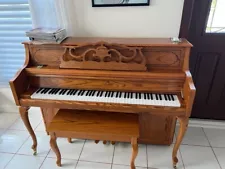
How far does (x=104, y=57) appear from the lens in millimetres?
1439

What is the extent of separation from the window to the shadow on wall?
2.49m

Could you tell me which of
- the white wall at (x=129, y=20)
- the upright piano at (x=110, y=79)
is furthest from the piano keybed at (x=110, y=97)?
the white wall at (x=129, y=20)

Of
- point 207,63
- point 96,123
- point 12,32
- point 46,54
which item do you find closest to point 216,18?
point 207,63

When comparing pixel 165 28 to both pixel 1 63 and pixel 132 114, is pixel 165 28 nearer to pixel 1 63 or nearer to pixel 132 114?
pixel 132 114

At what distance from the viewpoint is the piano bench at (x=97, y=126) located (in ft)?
4.30

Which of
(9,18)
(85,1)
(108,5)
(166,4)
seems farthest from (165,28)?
(9,18)

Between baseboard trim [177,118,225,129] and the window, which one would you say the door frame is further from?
baseboard trim [177,118,225,129]

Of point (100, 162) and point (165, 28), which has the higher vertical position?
point (165, 28)

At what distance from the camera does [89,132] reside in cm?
132

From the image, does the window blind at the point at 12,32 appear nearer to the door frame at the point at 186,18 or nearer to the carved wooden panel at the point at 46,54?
the carved wooden panel at the point at 46,54

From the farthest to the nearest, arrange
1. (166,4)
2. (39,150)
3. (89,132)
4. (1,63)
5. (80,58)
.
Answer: (1,63) < (39,150) < (166,4) < (80,58) < (89,132)

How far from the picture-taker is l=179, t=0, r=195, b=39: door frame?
1560 millimetres

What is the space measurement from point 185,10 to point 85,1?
93 cm

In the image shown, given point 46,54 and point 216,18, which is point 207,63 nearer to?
point 216,18
